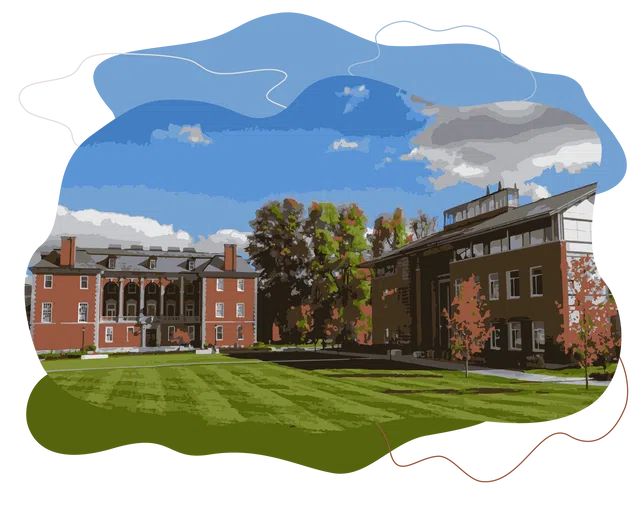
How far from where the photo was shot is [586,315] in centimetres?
719

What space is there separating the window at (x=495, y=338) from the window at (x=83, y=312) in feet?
15.0

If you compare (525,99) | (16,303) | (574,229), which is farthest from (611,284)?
(16,303)

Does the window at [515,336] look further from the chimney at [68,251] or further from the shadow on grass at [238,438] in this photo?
the chimney at [68,251]

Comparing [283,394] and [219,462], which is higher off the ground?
[283,394]

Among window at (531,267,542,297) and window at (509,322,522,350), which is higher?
window at (531,267,542,297)

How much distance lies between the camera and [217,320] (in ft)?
26.2

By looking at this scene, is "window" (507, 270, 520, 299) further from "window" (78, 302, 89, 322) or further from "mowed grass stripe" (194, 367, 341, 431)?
"window" (78, 302, 89, 322)

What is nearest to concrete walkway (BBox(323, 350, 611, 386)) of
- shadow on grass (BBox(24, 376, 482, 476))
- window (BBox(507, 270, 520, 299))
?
shadow on grass (BBox(24, 376, 482, 476))

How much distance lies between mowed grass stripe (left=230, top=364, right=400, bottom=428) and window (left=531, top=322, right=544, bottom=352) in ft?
5.63

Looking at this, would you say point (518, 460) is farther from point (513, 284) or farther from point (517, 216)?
point (517, 216)

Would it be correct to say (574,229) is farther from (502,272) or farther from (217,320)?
(217,320)

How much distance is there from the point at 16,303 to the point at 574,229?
6421 mm

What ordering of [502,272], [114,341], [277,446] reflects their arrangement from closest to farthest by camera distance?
[277,446] < [502,272] < [114,341]

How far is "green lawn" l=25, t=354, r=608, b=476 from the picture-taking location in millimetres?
6727
